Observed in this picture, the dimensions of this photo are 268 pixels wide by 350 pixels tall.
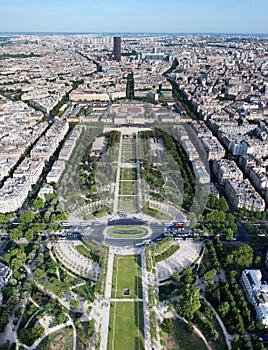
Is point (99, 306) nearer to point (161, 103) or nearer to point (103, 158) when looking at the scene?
point (103, 158)

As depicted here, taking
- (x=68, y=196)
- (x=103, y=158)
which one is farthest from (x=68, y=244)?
(x=103, y=158)

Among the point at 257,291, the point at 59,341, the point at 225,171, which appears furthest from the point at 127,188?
the point at 59,341

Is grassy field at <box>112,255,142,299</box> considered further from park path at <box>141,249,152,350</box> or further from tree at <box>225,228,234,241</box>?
tree at <box>225,228,234,241</box>

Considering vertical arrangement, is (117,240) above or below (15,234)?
below

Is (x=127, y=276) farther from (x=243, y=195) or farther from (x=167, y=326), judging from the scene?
(x=243, y=195)

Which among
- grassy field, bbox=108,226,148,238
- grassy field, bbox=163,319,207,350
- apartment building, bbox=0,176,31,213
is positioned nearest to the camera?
grassy field, bbox=163,319,207,350

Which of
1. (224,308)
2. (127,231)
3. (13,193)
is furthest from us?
(13,193)

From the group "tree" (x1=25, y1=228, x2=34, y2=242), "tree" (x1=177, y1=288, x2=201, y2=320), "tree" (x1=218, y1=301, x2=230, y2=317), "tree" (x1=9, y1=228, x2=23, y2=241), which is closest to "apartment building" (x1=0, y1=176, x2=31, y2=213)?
"tree" (x1=9, y1=228, x2=23, y2=241)
